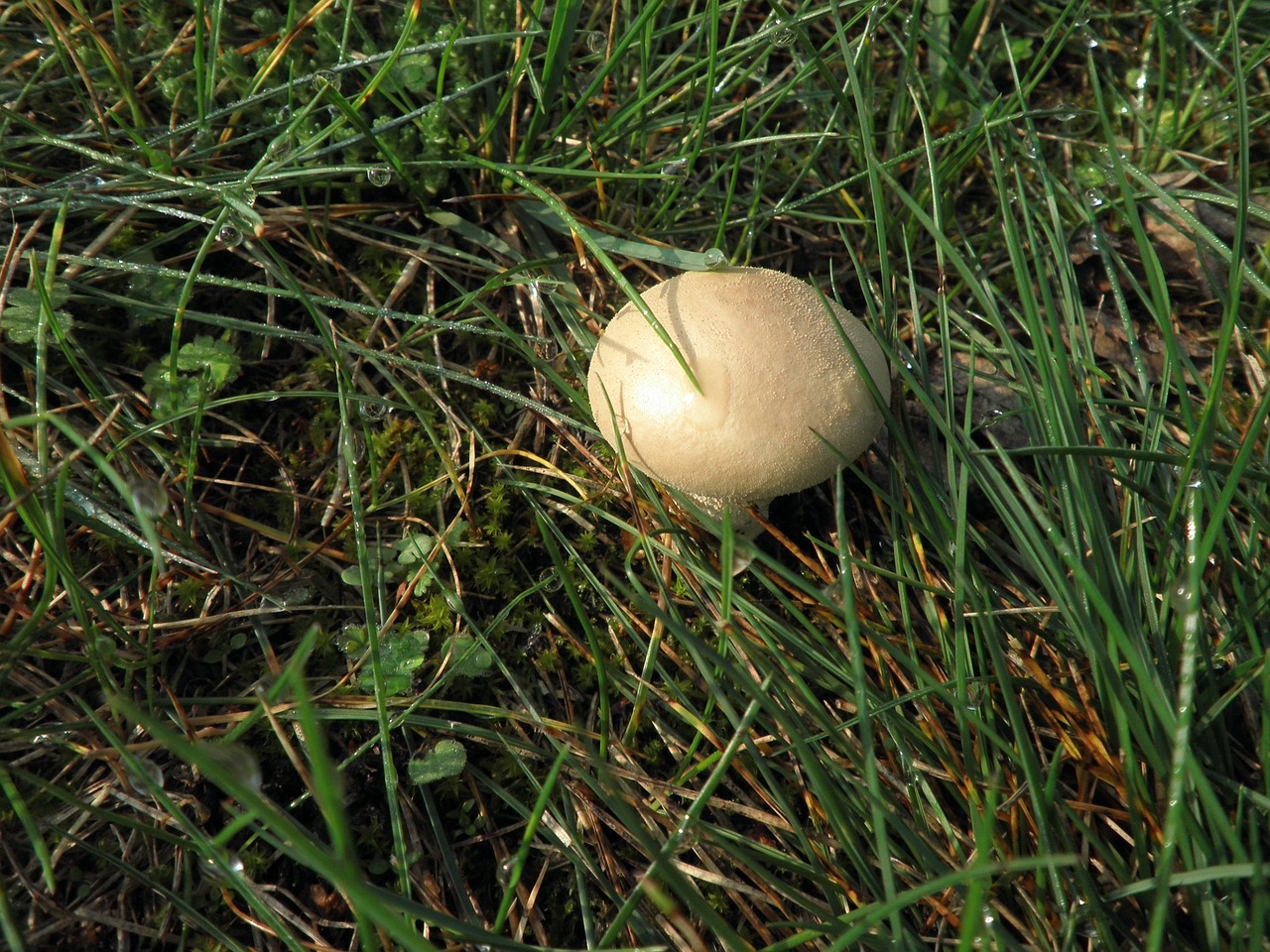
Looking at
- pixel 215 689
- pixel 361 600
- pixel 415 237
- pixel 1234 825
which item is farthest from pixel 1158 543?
pixel 215 689

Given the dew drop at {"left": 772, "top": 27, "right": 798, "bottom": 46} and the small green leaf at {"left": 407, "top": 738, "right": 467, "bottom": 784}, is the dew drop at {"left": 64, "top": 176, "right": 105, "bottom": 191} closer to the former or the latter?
the small green leaf at {"left": 407, "top": 738, "right": 467, "bottom": 784}

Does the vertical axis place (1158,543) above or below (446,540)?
above

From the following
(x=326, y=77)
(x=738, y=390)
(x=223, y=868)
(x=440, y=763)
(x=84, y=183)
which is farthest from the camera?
(x=84, y=183)

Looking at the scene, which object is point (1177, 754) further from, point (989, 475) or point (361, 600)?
point (361, 600)

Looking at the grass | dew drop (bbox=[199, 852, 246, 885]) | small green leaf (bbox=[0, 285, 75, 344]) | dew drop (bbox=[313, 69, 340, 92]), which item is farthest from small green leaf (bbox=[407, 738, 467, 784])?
dew drop (bbox=[313, 69, 340, 92])

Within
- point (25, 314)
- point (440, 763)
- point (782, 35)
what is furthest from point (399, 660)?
point (782, 35)

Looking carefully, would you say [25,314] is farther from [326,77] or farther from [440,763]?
[440,763]
